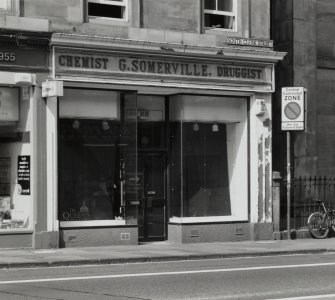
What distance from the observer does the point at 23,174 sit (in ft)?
60.6

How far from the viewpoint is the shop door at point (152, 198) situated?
20766mm

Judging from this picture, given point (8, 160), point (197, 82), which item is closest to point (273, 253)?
point (197, 82)

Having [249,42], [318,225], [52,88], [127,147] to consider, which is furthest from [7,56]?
[318,225]

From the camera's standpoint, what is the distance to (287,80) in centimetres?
2294

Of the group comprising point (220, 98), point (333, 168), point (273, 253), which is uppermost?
point (220, 98)

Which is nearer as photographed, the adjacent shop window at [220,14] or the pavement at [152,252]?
the pavement at [152,252]

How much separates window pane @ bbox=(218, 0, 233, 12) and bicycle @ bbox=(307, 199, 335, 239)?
5.87 m

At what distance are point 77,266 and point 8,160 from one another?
4.18m

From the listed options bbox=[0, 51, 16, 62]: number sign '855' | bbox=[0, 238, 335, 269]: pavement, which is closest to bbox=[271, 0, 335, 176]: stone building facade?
bbox=[0, 238, 335, 269]: pavement

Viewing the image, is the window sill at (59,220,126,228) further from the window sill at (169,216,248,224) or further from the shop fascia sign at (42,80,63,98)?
the shop fascia sign at (42,80,63,98)

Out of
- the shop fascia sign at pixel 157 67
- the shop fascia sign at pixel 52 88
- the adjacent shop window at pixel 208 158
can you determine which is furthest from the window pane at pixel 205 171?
the shop fascia sign at pixel 52 88

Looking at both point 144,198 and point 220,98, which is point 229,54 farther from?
point 144,198

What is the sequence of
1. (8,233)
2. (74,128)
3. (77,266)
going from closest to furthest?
(77,266)
(8,233)
(74,128)

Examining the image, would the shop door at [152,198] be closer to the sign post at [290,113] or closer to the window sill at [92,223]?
the window sill at [92,223]
